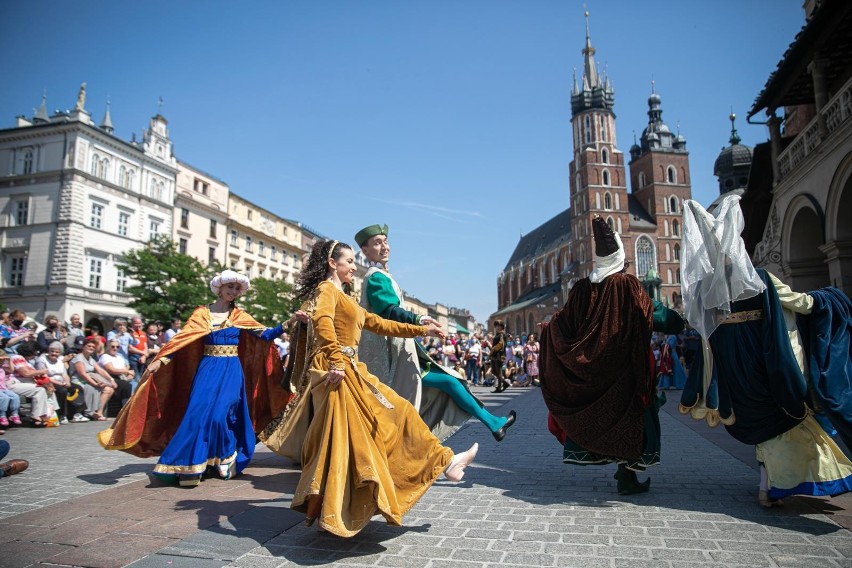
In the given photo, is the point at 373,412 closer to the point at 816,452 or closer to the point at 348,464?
the point at 348,464

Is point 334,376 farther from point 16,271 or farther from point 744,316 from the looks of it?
point 16,271

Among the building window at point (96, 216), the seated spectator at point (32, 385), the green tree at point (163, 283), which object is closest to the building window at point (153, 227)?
the building window at point (96, 216)

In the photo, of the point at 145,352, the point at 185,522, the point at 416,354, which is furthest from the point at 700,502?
the point at 145,352

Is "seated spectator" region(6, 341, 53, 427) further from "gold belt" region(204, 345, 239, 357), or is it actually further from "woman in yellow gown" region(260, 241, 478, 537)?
"woman in yellow gown" region(260, 241, 478, 537)

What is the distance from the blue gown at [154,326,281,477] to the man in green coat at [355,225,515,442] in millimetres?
1064

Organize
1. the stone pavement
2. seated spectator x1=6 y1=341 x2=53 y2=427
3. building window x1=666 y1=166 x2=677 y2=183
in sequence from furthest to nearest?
building window x1=666 y1=166 x2=677 y2=183
seated spectator x1=6 y1=341 x2=53 y2=427
the stone pavement

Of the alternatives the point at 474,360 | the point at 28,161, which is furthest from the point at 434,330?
the point at 28,161

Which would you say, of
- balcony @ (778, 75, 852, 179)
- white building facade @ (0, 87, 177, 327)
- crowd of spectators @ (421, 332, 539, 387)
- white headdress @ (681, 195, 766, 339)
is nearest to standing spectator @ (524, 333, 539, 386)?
crowd of spectators @ (421, 332, 539, 387)

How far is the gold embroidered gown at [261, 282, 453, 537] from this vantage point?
3090 millimetres

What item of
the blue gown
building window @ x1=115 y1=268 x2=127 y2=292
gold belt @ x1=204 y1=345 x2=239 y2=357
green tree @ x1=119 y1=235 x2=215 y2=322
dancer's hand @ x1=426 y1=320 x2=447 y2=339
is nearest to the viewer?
dancer's hand @ x1=426 y1=320 x2=447 y2=339

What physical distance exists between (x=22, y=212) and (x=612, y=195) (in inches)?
2739

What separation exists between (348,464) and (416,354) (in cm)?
170

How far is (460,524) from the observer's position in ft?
11.6

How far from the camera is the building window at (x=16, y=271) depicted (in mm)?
37375
